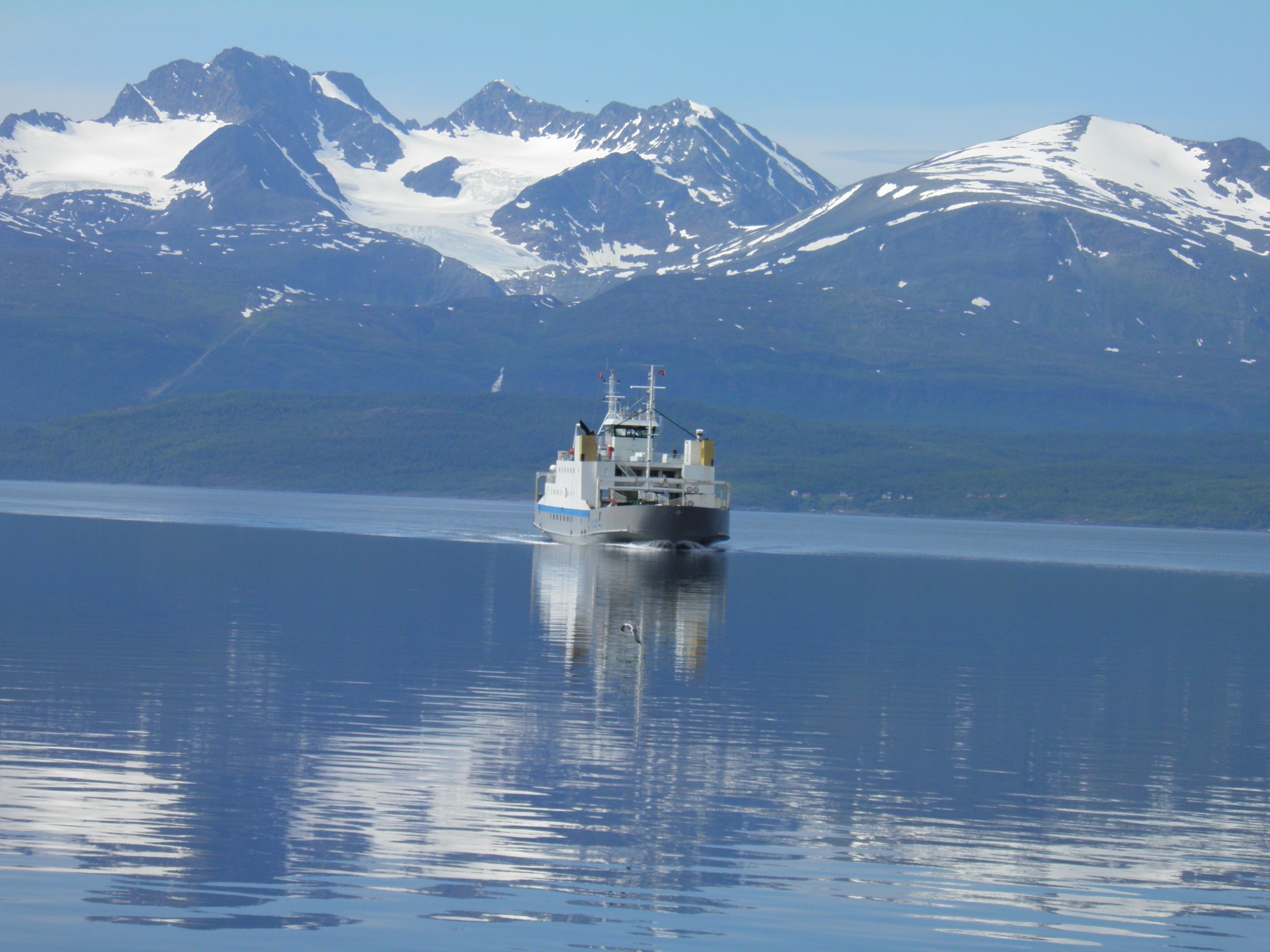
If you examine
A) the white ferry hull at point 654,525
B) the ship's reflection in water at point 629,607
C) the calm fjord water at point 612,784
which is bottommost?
the calm fjord water at point 612,784

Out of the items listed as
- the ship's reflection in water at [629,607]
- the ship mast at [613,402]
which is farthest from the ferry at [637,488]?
the ship's reflection in water at [629,607]

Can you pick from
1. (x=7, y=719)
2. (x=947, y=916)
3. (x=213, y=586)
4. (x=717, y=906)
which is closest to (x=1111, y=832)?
(x=947, y=916)

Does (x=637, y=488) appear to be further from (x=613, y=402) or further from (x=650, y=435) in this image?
(x=613, y=402)

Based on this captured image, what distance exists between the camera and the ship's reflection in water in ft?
153

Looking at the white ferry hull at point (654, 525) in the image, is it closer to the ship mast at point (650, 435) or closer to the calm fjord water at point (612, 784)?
the ship mast at point (650, 435)

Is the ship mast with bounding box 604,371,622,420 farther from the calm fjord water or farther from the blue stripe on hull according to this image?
the calm fjord water

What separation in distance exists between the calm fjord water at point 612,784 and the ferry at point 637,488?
179 ft

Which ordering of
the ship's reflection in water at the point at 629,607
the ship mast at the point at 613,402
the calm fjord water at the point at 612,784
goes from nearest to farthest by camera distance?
the calm fjord water at the point at 612,784
the ship's reflection in water at the point at 629,607
the ship mast at the point at 613,402

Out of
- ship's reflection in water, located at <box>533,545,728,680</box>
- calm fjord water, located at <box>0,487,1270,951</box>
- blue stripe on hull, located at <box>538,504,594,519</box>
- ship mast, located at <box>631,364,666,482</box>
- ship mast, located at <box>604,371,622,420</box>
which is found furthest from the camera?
ship mast, located at <box>604,371,622,420</box>

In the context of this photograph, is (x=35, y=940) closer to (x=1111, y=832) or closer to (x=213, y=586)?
(x=1111, y=832)

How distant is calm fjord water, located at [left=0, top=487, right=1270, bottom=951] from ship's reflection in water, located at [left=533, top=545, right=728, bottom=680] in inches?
15.0

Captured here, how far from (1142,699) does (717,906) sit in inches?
968

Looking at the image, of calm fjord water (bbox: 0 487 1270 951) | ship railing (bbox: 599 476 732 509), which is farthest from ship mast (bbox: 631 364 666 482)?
calm fjord water (bbox: 0 487 1270 951)

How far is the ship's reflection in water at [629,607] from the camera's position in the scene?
46.5m
